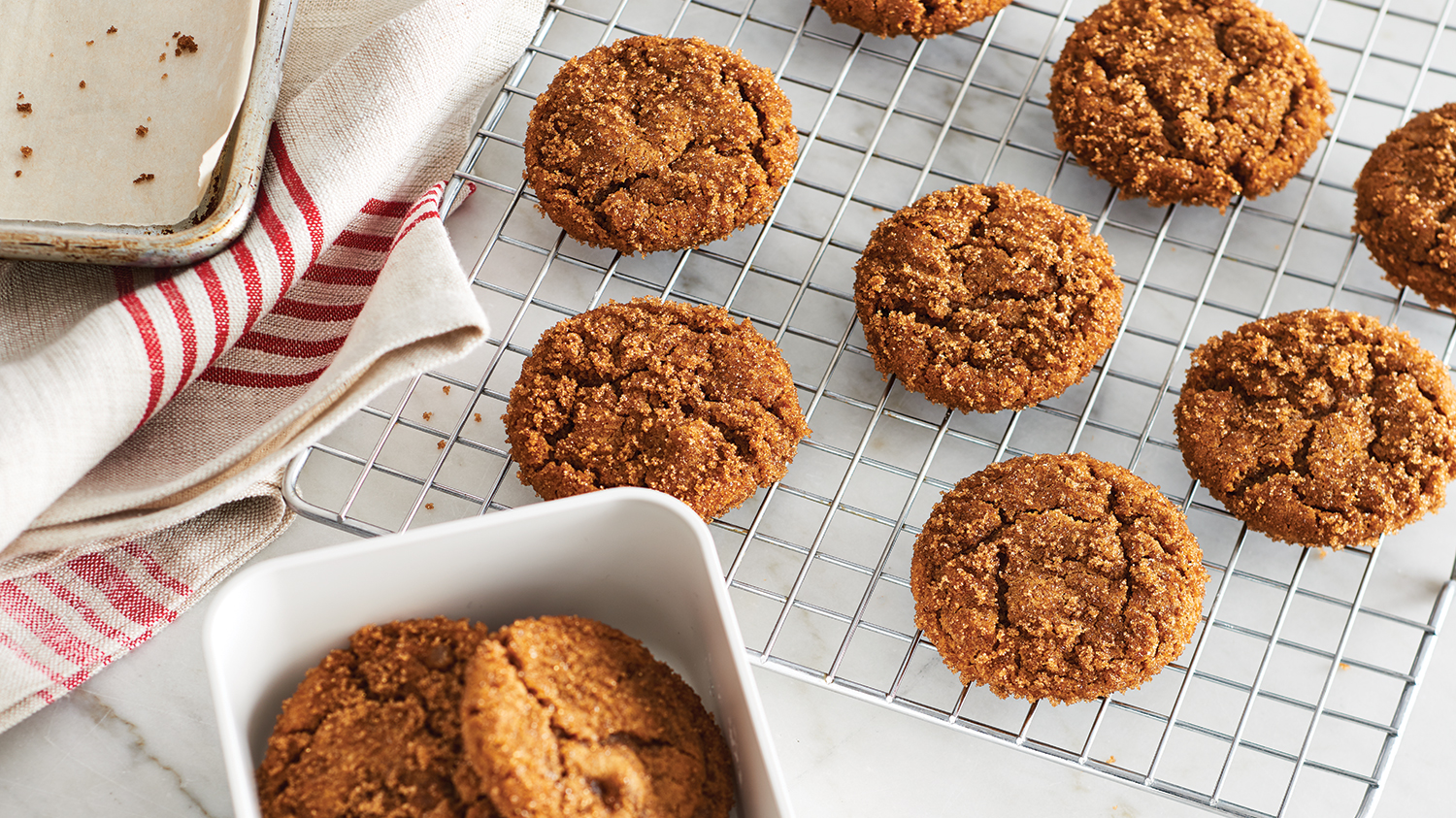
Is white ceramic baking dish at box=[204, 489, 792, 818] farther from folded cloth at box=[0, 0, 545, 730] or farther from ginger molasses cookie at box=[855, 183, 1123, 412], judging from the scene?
ginger molasses cookie at box=[855, 183, 1123, 412]

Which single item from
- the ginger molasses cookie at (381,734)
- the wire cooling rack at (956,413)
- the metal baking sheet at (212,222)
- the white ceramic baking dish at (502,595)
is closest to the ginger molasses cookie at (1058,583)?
the wire cooling rack at (956,413)

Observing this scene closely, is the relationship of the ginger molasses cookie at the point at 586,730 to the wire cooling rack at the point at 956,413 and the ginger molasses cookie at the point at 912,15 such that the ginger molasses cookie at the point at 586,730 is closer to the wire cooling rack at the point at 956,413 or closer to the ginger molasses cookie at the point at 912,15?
the wire cooling rack at the point at 956,413

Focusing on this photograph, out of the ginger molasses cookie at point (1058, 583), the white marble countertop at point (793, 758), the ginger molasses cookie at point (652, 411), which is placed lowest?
the white marble countertop at point (793, 758)

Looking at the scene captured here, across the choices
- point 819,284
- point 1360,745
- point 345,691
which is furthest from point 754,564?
point 1360,745

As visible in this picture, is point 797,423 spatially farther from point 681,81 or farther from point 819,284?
point 681,81

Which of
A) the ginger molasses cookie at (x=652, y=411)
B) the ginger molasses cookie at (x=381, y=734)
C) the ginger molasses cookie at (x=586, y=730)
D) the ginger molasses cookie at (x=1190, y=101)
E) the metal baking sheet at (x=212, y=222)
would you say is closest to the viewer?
the ginger molasses cookie at (x=586, y=730)

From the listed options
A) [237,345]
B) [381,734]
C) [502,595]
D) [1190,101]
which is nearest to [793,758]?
[502,595]

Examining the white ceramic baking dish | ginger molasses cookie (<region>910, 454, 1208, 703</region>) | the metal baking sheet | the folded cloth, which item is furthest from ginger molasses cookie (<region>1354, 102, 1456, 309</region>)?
the metal baking sheet
